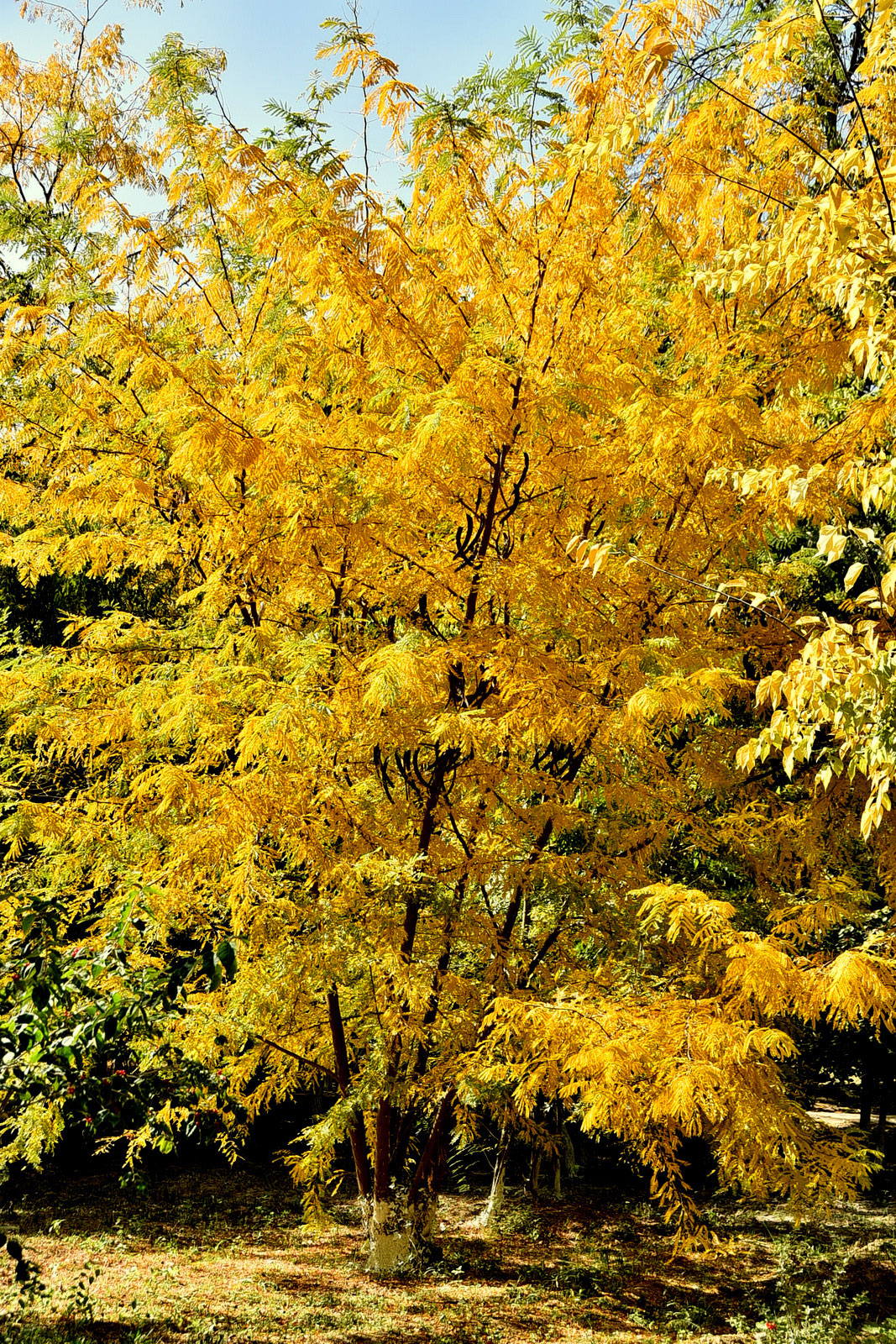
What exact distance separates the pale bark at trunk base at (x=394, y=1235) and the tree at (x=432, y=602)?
4 centimetres

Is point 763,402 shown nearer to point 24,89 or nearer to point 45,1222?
point 24,89

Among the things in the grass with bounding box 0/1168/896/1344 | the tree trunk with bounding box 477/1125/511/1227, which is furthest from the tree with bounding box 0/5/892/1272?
the tree trunk with bounding box 477/1125/511/1227

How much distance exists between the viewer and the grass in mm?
5117

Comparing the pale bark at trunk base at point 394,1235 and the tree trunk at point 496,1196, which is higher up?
the pale bark at trunk base at point 394,1235

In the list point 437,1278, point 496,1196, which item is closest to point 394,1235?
point 437,1278

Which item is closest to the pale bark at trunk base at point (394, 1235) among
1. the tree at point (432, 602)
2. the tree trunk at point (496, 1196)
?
the tree at point (432, 602)

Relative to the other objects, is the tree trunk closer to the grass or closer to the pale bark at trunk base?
the grass

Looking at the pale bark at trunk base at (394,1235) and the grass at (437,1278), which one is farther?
the pale bark at trunk base at (394,1235)

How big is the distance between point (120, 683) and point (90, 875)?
1094 millimetres

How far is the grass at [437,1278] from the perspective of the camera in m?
5.12

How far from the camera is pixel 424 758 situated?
5.85 metres

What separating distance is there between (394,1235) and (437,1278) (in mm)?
497

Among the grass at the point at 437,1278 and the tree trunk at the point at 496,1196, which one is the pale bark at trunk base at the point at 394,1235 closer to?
the grass at the point at 437,1278

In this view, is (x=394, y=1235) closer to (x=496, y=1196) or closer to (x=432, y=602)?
(x=496, y=1196)
